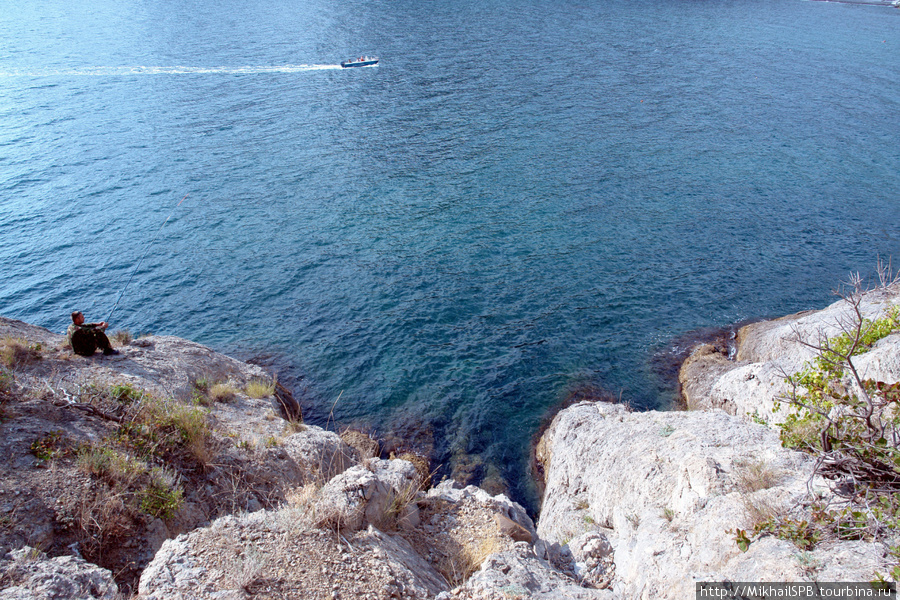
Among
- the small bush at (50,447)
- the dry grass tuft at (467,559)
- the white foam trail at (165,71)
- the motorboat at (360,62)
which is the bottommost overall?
the dry grass tuft at (467,559)

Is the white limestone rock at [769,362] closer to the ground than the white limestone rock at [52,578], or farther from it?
closer to the ground

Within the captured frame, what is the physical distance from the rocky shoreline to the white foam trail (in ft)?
182

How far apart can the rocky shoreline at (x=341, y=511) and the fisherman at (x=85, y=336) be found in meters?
0.52

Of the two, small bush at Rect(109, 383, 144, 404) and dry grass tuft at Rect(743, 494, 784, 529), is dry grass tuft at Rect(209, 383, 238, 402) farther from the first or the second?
dry grass tuft at Rect(743, 494, 784, 529)

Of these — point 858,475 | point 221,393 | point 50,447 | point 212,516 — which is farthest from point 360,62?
point 858,475

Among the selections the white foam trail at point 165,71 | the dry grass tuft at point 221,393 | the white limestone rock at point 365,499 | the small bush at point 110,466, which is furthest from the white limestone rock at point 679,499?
the white foam trail at point 165,71

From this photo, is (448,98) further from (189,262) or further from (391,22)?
(391,22)

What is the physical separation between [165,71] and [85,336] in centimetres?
5627

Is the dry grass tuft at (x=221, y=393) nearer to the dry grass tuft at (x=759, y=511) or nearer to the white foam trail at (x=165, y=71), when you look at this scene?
the dry grass tuft at (x=759, y=511)

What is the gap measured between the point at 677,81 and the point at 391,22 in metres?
49.6

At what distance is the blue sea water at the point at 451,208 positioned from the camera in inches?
981

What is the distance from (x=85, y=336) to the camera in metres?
17.2

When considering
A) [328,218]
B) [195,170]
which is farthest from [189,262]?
[195,170]

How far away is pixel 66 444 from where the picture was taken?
11562 mm
